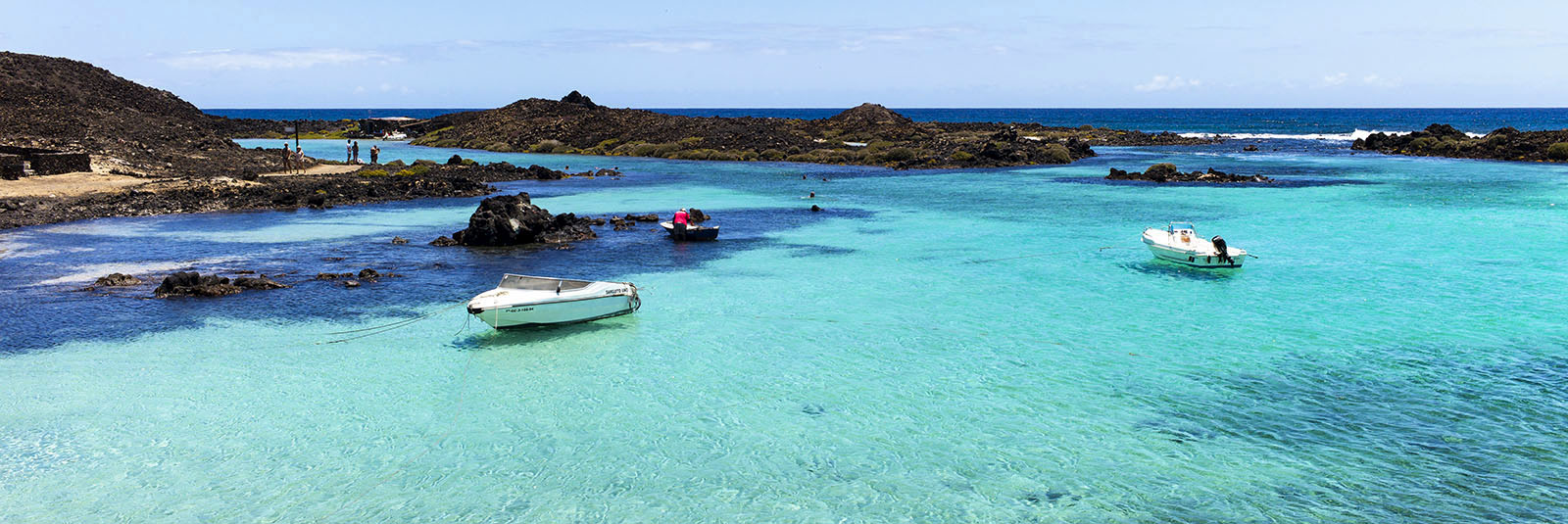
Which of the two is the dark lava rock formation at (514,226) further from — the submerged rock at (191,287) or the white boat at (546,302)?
the white boat at (546,302)

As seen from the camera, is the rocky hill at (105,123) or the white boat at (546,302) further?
the rocky hill at (105,123)

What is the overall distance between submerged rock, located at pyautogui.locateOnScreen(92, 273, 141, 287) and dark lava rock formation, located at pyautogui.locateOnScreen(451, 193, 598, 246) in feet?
39.0

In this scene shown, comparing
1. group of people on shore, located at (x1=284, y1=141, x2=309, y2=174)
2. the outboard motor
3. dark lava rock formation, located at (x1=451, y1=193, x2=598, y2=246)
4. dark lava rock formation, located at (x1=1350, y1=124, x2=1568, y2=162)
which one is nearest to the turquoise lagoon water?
→ the outboard motor

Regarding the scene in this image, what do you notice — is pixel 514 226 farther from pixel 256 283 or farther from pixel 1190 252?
pixel 1190 252

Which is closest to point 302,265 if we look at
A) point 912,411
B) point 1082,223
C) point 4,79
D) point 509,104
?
point 912,411

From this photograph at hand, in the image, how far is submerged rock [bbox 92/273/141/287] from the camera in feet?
102

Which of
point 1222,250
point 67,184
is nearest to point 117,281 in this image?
point 67,184

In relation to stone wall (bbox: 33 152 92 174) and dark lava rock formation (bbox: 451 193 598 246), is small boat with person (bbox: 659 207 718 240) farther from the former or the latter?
stone wall (bbox: 33 152 92 174)

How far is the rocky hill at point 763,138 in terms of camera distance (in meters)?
98.3

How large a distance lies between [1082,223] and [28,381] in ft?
137

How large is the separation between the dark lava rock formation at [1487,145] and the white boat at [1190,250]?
79139 millimetres

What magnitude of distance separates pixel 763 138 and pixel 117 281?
85006 mm

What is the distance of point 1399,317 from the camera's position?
2711cm

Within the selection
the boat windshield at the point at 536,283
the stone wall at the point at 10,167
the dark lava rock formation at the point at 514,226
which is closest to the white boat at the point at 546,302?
the boat windshield at the point at 536,283
